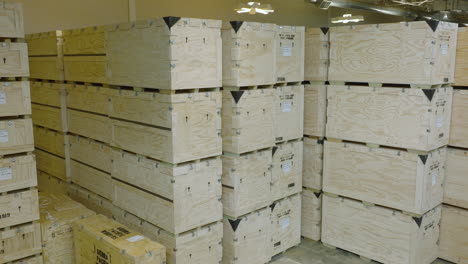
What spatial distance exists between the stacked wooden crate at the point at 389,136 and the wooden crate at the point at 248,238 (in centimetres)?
121

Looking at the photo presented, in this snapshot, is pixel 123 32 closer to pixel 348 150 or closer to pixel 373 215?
pixel 348 150

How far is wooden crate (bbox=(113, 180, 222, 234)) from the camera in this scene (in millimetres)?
4434

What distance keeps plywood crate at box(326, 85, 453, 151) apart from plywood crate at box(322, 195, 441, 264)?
0.96 metres

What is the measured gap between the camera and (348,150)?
222 inches

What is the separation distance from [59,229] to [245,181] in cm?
242

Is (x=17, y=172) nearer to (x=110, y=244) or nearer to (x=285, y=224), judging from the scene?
(x=110, y=244)

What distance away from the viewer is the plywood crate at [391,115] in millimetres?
4898

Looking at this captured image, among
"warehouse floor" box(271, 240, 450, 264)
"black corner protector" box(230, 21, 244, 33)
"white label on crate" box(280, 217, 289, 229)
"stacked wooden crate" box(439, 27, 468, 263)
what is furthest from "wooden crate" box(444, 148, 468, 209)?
"black corner protector" box(230, 21, 244, 33)

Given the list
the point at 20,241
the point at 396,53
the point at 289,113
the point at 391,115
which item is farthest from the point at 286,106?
the point at 20,241

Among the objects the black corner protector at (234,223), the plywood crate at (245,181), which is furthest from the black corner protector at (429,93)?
the black corner protector at (234,223)

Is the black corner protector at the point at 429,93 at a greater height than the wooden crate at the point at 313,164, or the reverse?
the black corner protector at the point at 429,93

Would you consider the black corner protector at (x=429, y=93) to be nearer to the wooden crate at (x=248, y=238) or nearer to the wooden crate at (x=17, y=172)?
the wooden crate at (x=248, y=238)

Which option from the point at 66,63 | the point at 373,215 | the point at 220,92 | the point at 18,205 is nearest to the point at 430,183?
the point at 373,215

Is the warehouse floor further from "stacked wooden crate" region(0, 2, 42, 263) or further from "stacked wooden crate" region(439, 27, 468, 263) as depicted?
"stacked wooden crate" region(0, 2, 42, 263)
